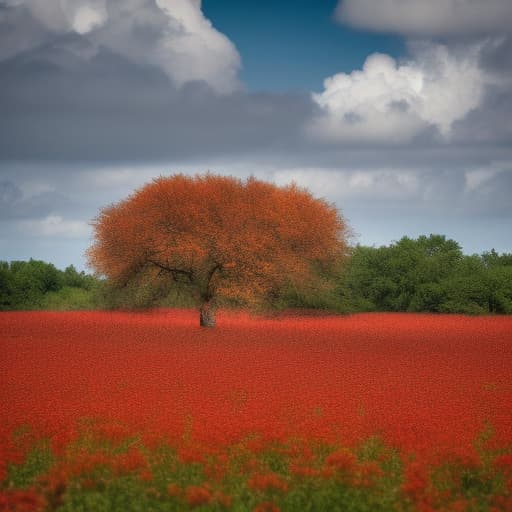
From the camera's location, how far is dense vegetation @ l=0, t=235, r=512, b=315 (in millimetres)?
56844

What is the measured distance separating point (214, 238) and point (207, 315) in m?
5.31

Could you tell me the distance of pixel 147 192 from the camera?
40.1m

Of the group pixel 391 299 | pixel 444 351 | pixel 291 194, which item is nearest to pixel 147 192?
pixel 291 194

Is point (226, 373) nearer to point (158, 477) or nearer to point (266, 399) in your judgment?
point (266, 399)

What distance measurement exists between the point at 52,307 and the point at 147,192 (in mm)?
31378

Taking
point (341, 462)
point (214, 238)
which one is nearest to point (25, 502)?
point (341, 462)

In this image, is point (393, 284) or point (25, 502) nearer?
point (25, 502)

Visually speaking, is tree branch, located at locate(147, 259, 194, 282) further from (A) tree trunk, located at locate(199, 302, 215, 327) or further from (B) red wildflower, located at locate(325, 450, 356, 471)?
(B) red wildflower, located at locate(325, 450, 356, 471)

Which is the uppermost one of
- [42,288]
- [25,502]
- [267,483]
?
[42,288]

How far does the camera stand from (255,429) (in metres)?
11.2

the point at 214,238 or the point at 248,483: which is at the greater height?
the point at 214,238

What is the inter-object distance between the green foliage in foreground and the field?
0.08 ft

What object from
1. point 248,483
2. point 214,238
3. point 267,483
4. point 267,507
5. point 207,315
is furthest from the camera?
point 207,315

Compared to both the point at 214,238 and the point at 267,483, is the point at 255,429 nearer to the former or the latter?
the point at 267,483
